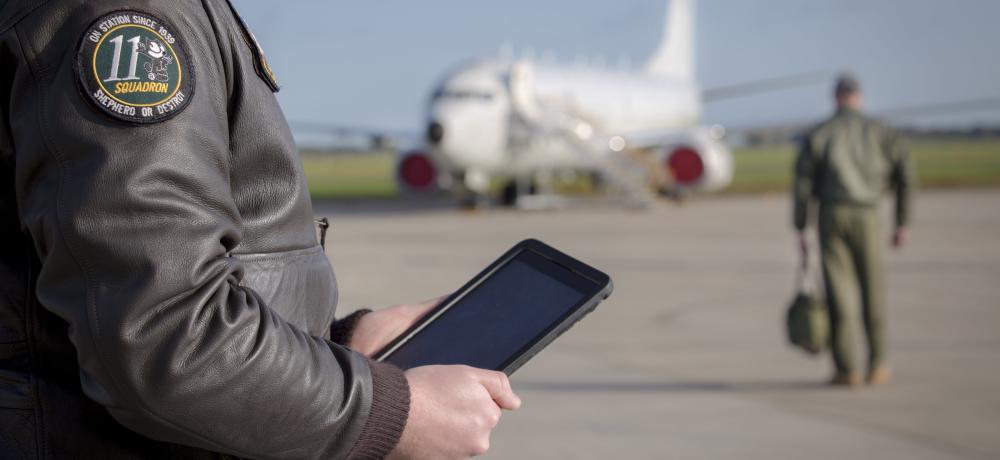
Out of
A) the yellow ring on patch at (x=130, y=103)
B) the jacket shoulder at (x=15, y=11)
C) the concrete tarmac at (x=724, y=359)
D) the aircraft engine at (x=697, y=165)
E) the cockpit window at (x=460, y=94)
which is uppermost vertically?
the jacket shoulder at (x=15, y=11)

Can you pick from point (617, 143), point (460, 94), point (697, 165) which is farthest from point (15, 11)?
point (617, 143)

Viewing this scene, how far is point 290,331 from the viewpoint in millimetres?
1223

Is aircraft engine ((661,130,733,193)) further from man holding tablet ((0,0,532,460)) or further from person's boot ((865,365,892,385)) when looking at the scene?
man holding tablet ((0,0,532,460))

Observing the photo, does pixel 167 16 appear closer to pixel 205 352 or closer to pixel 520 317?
pixel 205 352

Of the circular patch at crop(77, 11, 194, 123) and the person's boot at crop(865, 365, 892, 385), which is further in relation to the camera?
the person's boot at crop(865, 365, 892, 385)

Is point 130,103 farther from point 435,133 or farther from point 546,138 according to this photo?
point 546,138

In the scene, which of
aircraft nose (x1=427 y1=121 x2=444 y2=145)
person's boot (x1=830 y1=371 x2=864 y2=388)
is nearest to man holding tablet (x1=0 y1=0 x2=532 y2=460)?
person's boot (x1=830 y1=371 x2=864 y2=388)

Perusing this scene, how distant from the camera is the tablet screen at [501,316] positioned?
5.00 feet

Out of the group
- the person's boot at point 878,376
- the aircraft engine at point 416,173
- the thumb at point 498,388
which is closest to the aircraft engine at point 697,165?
the aircraft engine at point 416,173

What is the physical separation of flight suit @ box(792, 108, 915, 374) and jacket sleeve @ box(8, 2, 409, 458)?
5.24 meters

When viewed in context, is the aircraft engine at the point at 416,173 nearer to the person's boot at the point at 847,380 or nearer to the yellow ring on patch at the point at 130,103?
the person's boot at the point at 847,380

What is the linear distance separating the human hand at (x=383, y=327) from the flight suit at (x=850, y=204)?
472 cm

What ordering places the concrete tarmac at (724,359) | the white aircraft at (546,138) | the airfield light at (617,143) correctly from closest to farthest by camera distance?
the concrete tarmac at (724,359)
the white aircraft at (546,138)
the airfield light at (617,143)

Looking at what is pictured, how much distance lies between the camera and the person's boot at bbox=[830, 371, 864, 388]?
5.93 m
